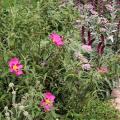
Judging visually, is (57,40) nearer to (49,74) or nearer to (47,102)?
(49,74)

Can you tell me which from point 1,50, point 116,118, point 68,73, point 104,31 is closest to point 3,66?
point 1,50

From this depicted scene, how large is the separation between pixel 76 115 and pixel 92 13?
171cm

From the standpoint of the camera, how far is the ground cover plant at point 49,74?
12.8 ft

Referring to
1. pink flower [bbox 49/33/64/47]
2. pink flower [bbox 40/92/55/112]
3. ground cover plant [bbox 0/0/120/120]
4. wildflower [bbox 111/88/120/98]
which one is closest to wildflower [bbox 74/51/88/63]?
ground cover plant [bbox 0/0/120/120]

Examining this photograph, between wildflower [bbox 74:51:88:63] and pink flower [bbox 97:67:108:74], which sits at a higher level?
wildflower [bbox 74:51:88:63]

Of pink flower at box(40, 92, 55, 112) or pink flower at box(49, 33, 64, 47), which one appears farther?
pink flower at box(49, 33, 64, 47)

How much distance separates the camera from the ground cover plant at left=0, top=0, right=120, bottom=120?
391 cm

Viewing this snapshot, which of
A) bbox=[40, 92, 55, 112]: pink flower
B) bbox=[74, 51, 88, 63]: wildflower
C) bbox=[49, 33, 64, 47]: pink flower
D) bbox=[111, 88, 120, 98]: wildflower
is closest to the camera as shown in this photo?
bbox=[40, 92, 55, 112]: pink flower

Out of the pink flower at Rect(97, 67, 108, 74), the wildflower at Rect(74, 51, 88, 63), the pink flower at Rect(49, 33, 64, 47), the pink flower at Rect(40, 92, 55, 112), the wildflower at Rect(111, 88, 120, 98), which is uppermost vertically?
the pink flower at Rect(49, 33, 64, 47)

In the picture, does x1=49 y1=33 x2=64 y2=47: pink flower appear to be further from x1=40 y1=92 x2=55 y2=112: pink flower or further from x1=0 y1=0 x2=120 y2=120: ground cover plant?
x1=40 y1=92 x2=55 y2=112: pink flower

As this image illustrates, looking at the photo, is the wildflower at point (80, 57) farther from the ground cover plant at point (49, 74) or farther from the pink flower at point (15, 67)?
the pink flower at point (15, 67)

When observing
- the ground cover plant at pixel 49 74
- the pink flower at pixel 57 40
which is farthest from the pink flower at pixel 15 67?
the pink flower at pixel 57 40

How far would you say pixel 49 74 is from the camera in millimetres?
4250

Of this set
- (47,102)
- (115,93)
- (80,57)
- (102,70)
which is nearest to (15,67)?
(47,102)
